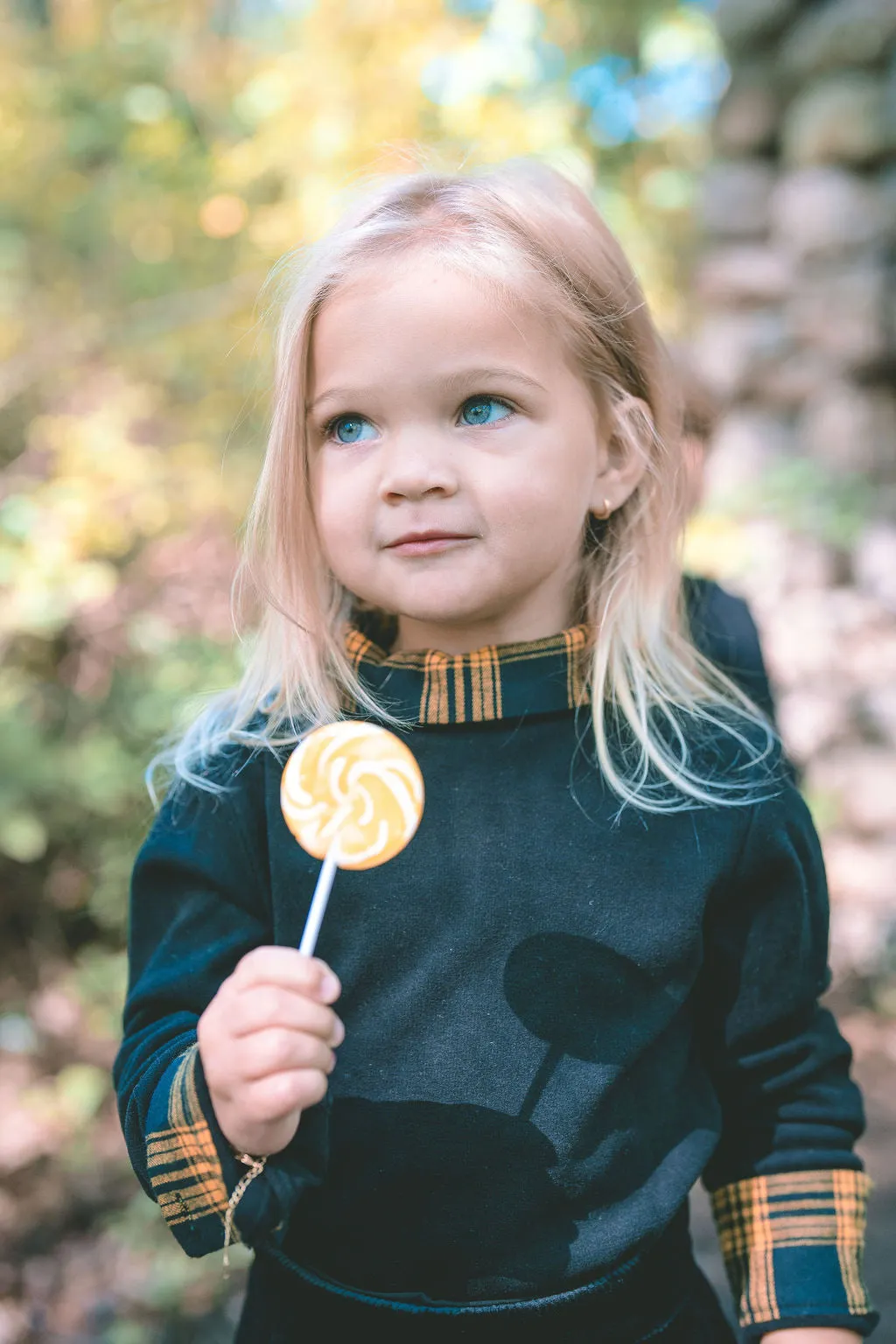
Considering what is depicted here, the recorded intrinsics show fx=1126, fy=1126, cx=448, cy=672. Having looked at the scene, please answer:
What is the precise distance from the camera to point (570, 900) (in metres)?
1.33

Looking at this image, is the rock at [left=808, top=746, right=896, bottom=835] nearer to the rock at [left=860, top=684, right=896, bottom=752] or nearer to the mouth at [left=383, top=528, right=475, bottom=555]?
the rock at [left=860, top=684, right=896, bottom=752]

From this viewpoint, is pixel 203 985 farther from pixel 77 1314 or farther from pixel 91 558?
pixel 91 558

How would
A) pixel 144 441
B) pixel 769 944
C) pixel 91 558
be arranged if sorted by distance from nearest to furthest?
pixel 769 944, pixel 91 558, pixel 144 441

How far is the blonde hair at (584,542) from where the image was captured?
1.38 metres

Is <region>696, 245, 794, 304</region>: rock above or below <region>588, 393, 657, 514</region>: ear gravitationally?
above

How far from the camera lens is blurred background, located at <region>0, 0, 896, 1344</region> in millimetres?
2863

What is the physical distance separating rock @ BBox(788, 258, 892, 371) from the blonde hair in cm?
421

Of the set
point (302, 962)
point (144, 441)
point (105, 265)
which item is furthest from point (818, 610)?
point (302, 962)

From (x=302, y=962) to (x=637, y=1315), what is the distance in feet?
2.25

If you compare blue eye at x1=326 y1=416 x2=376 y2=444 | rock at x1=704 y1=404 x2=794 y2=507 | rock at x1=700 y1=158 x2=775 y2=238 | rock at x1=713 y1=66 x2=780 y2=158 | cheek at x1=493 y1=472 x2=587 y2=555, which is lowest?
cheek at x1=493 y1=472 x2=587 y2=555

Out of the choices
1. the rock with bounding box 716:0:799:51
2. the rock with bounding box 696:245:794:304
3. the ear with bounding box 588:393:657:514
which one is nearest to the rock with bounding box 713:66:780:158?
the rock with bounding box 716:0:799:51

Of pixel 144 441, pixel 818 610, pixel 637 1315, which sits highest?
pixel 144 441

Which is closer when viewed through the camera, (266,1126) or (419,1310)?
(266,1126)

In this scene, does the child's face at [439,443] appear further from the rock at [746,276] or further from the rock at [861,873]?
the rock at [746,276]
